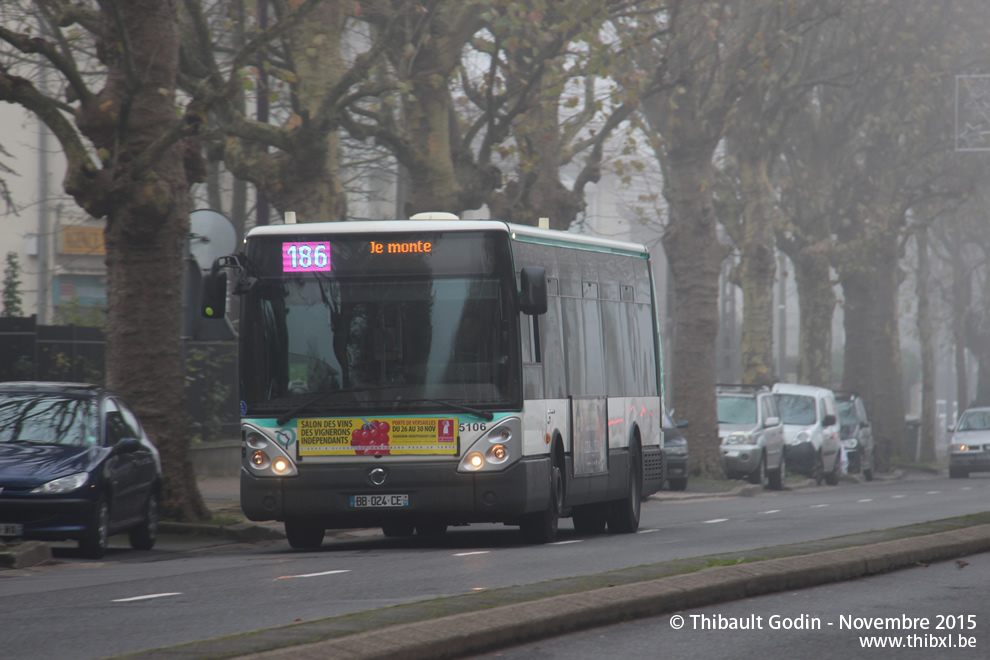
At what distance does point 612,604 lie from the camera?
26.9 ft

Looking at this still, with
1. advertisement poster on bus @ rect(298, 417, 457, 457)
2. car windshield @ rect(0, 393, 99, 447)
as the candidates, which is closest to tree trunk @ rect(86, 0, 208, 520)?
car windshield @ rect(0, 393, 99, 447)

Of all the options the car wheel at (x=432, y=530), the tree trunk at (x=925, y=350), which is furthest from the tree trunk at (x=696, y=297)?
the tree trunk at (x=925, y=350)

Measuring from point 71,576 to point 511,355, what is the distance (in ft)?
13.4

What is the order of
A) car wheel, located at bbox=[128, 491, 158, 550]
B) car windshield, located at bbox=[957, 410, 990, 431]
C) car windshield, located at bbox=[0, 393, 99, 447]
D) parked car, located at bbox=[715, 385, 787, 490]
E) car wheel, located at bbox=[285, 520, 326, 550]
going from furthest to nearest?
car windshield, located at bbox=[957, 410, 990, 431], parked car, located at bbox=[715, 385, 787, 490], car wheel, located at bbox=[128, 491, 158, 550], car wheel, located at bbox=[285, 520, 326, 550], car windshield, located at bbox=[0, 393, 99, 447]

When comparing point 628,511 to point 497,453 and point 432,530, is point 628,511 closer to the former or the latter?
point 432,530

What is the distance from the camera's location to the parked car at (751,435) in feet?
103

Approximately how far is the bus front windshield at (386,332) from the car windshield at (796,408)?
2266 centimetres

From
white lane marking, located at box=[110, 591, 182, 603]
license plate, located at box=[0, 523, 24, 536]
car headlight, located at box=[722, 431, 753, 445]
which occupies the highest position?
car headlight, located at box=[722, 431, 753, 445]

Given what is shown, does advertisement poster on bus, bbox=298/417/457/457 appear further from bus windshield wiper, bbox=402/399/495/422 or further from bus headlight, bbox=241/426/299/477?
bus headlight, bbox=241/426/299/477

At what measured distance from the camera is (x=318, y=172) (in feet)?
66.7

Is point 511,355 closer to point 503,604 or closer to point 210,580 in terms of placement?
point 210,580

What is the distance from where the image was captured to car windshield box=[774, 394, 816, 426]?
3534 centimetres

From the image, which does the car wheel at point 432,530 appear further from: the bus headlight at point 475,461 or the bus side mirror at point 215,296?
the bus side mirror at point 215,296

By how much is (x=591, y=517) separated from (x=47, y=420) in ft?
19.2
